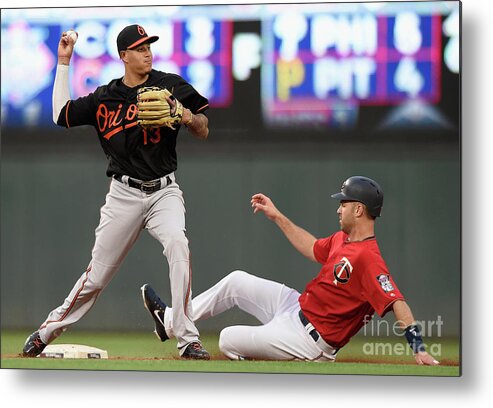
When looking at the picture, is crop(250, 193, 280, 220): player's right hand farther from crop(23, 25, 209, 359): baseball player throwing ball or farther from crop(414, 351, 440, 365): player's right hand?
crop(414, 351, 440, 365): player's right hand

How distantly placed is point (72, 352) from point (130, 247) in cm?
69

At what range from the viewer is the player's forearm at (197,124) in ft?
19.7

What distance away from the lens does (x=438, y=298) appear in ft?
19.6

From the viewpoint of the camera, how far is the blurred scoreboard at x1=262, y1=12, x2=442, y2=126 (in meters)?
6.01

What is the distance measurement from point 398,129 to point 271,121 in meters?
0.72

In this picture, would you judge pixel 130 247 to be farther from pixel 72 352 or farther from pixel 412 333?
pixel 412 333

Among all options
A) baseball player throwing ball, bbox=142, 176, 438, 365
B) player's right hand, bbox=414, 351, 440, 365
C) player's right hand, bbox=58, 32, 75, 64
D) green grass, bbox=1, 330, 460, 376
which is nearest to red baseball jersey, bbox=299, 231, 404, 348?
baseball player throwing ball, bbox=142, 176, 438, 365

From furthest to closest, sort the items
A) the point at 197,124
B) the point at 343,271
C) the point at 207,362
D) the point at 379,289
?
the point at 197,124, the point at 207,362, the point at 343,271, the point at 379,289

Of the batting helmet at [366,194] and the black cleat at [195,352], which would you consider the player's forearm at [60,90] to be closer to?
the black cleat at [195,352]

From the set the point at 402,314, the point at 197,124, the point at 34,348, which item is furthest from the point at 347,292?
the point at 34,348

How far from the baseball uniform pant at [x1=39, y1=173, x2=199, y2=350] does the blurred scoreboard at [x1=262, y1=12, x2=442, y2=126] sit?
2.64 feet

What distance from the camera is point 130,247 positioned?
20.4 feet

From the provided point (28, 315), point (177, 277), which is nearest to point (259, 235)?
point (177, 277)

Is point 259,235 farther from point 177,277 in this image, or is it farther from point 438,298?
point 438,298
